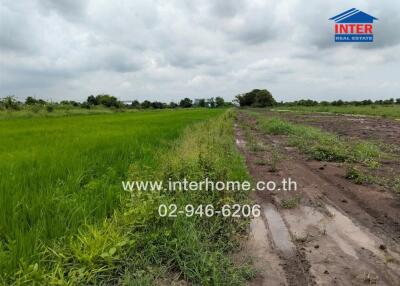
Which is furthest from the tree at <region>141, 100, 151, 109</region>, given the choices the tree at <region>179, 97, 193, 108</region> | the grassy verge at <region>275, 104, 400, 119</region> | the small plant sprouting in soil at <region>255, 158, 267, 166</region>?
the small plant sprouting in soil at <region>255, 158, 267, 166</region>

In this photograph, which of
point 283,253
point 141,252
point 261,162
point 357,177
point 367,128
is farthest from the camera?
point 367,128

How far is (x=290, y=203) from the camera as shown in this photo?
4.43 meters

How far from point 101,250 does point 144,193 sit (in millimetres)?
1159

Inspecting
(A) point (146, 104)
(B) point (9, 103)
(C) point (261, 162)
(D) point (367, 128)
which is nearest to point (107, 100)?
(A) point (146, 104)

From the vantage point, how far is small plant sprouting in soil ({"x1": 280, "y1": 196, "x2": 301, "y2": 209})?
14.3 ft

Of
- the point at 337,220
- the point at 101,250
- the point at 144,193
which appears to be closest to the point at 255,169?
the point at 337,220

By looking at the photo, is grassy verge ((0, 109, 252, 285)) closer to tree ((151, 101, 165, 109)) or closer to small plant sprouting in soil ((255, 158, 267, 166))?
small plant sprouting in soil ((255, 158, 267, 166))

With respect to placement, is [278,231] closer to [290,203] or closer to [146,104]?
[290,203]

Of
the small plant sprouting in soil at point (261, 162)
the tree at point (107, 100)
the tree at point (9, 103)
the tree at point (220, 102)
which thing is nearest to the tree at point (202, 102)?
the tree at point (220, 102)

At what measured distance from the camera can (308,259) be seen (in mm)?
2896

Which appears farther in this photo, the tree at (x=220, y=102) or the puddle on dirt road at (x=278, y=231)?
the tree at (x=220, y=102)

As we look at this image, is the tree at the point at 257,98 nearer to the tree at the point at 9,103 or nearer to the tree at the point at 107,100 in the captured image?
the tree at the point at 107,100

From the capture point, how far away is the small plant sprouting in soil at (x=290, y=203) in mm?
4361

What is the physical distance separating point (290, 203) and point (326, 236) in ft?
3.35
